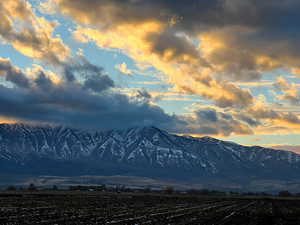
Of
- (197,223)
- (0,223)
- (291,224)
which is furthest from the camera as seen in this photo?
(291,224)

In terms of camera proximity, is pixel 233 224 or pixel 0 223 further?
pixel 233 224

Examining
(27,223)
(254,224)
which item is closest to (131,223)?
(27,223)

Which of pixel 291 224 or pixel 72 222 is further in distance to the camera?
pixel 291 224

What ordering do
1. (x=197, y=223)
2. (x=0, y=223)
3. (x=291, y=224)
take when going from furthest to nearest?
(x=291, y=224)
(x=197, y=223)
(x=0, y=223)

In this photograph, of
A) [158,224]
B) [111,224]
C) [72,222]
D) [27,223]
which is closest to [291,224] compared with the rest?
[158,224]

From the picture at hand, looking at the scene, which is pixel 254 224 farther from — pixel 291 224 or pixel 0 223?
pixel 0 223

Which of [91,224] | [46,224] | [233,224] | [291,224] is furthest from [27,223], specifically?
[291,224]

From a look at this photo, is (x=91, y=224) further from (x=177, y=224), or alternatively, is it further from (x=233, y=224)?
(x=233, y=224)

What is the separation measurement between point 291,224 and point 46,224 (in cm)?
2979

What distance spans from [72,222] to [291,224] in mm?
26912

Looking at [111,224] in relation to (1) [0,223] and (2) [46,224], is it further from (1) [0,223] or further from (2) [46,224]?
(1) [0,223]

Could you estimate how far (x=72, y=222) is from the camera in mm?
51438

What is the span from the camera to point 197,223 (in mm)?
52781

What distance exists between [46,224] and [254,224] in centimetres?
2480
